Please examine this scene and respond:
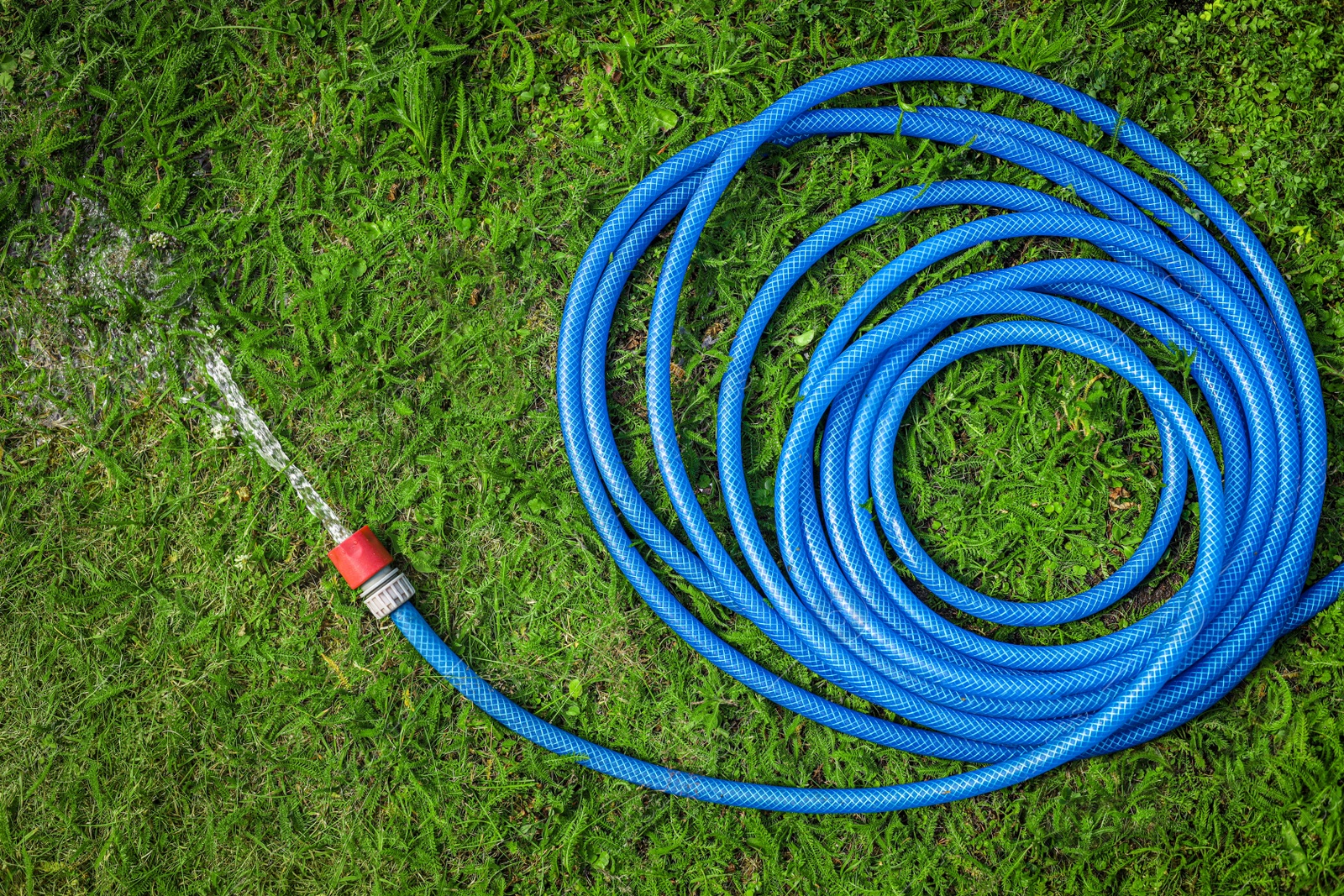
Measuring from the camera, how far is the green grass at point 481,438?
10.3 ft

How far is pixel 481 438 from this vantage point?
322 cm

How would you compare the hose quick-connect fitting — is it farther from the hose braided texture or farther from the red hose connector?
the hose braided texture

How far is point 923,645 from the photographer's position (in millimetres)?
2959

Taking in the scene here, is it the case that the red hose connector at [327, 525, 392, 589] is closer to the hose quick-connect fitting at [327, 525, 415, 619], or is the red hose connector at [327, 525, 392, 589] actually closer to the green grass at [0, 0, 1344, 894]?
the hose quick-connect fitting at [327, 525, 415, 619]

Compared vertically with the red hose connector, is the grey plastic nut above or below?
below

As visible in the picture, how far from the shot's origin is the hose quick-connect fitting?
298cm

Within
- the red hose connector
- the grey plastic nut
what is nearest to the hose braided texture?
the grey plastic nut

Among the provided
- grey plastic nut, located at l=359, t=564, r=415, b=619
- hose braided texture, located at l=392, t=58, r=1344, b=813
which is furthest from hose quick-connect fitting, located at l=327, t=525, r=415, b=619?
hose braided texture, located at l=392, t=58, r=1344, b=813

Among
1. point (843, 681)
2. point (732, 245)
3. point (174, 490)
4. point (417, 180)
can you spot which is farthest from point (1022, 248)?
point (174, 490)

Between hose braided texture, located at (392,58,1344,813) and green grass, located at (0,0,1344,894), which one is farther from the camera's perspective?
green grass, located at (0,0,1344,894)

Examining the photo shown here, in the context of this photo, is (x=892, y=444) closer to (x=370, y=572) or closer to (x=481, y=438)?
(x=481, y=438)

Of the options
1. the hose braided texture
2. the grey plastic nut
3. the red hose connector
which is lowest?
the hose braided texture

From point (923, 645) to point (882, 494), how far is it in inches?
22.7

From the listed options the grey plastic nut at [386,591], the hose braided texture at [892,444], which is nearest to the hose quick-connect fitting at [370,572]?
the grey plastic nut at [386,591]
